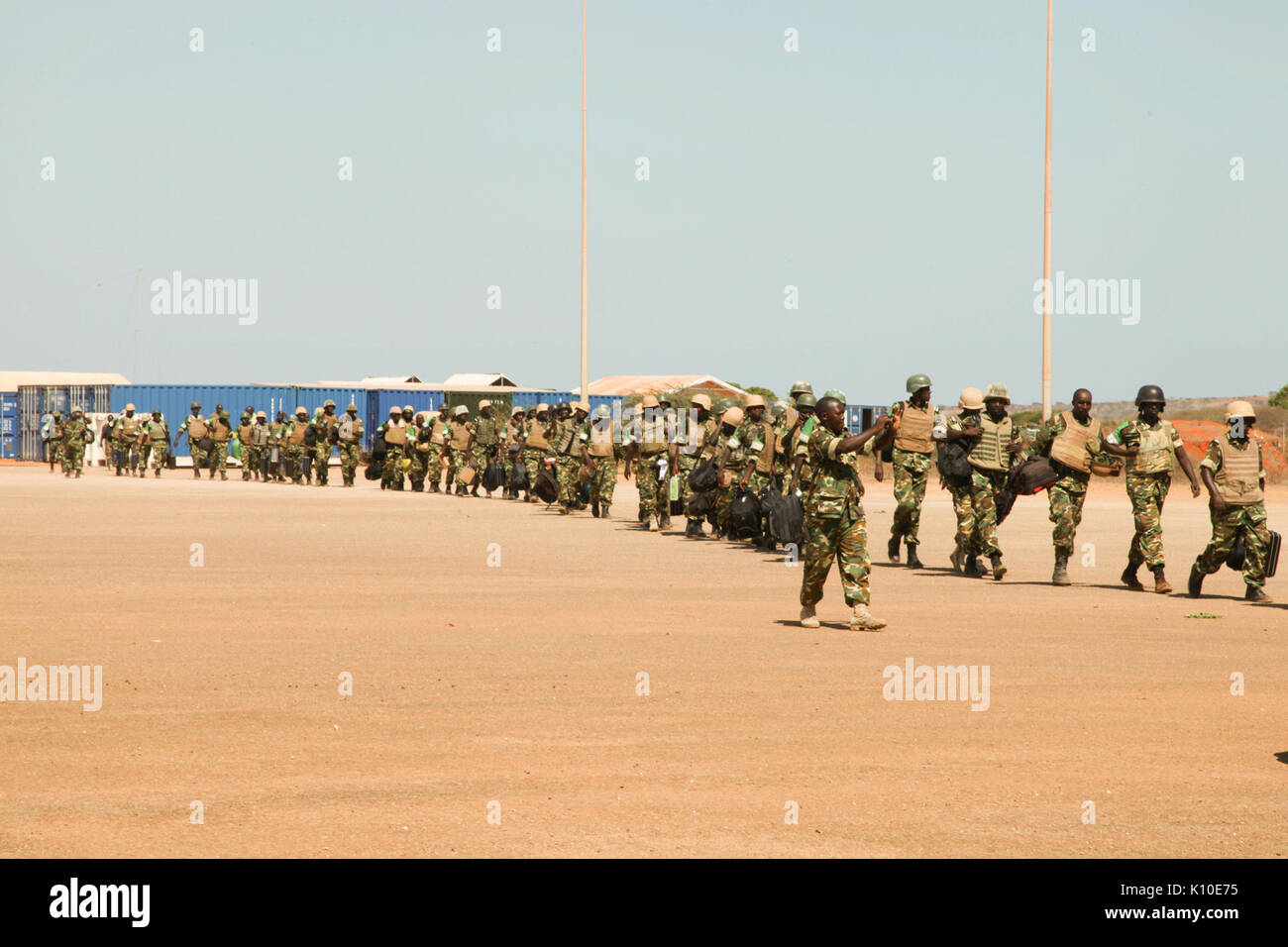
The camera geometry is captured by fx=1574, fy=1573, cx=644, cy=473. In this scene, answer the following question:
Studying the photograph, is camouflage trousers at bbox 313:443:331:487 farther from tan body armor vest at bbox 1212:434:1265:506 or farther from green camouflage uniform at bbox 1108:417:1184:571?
tan body armor vest at bbox 1212:434:1265:506

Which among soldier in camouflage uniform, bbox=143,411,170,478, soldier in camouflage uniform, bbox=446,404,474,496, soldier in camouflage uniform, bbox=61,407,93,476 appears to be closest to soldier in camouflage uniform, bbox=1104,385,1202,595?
soldier in camouflage uniform, bbox=446,404,474,496

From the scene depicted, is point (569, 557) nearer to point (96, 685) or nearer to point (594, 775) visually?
point (96, 685)

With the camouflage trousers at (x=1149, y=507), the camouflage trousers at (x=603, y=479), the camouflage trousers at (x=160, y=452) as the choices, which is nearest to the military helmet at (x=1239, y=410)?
the camouflage trousers at (x=1149, y=507)

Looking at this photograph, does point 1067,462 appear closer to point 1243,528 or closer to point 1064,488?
point 1064,488

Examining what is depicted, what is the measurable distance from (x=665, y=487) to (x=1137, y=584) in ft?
27.5

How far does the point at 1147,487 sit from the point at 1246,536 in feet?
3.56

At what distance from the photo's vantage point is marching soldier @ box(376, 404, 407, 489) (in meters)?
35.2

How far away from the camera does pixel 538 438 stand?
28.4m

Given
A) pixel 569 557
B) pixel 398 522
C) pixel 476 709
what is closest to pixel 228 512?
pixel 398 522

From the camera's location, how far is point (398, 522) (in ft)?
79.6

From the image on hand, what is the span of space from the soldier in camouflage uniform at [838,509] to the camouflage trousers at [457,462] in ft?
71.4

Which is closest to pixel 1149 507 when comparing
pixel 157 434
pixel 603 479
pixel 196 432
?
pixel 603 479

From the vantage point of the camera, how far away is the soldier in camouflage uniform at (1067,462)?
1503 centimetres

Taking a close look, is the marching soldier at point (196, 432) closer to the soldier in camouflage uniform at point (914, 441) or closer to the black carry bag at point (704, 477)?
the black carry bag at point (704, 477)
